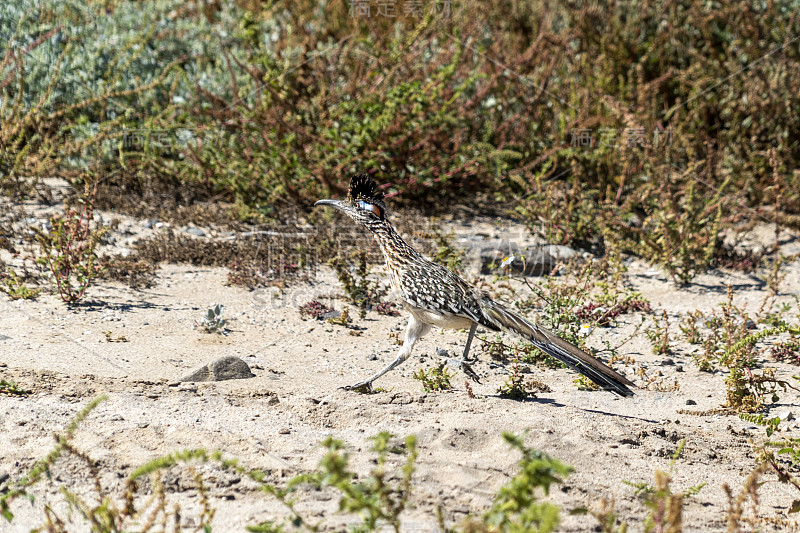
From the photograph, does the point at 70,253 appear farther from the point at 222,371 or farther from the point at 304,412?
the point at 304,412

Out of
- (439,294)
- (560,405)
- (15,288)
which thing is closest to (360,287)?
(439,294)

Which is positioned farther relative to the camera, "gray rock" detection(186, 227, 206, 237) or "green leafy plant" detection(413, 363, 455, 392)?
"gray rock" detection(186, 227, 206, 237)

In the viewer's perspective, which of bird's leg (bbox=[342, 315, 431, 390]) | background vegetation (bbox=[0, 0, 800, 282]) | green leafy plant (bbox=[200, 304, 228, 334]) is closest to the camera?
bird's leg (bbox=[342, 315, 431, 390])

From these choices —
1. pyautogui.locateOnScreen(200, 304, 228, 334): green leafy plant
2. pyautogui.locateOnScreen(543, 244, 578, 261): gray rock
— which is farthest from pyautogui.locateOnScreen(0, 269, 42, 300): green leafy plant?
pyautogui.locateOnScreen(543, 244, 578, 261): gray rock

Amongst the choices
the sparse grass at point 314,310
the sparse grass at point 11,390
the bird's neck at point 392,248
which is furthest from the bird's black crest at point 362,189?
the sparse grass at point 11,390

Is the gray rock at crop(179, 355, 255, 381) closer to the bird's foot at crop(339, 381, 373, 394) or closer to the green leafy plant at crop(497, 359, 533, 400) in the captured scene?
the bird's foot at crop(339, 381, 373, 394)

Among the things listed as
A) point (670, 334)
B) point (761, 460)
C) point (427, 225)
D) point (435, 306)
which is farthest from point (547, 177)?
point (761, 460)

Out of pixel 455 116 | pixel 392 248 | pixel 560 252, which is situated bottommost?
A: pixel 392 248

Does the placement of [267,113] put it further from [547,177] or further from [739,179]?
[739,179]

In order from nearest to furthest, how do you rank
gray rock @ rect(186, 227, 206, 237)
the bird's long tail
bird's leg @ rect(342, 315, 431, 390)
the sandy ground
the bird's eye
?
the sandy ground < the bird's long tail < bird's leg @ rect(342, 315, 431, 390) < the bird's eye < gray rock @ rect(186, 227, 206, 237)

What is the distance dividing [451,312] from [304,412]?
1.10 meters

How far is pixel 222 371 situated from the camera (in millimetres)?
4930

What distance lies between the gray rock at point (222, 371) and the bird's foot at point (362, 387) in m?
0.65

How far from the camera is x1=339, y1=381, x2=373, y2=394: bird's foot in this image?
4895 mm
